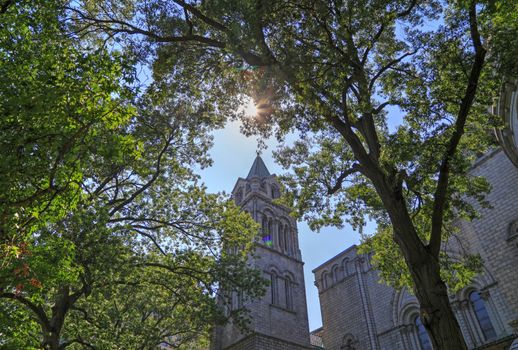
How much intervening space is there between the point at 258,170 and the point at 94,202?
84.7 ft

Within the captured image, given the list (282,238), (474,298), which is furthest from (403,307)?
(282,238)

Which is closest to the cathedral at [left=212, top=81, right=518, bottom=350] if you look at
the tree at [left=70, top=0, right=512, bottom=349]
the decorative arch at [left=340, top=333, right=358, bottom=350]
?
the decorative arch at [left=340, top=333, right=358, bottom=350]

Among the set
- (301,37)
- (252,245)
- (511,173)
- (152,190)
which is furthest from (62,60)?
(511,173)

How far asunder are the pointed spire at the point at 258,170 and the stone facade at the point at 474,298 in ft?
43.3

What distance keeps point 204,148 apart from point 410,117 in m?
7.70

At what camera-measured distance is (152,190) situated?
14617 millimetres

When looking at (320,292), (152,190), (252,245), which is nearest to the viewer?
(152,190)

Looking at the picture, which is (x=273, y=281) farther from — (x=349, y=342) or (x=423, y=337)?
(x=423, y=337)

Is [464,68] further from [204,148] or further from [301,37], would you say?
[204,148]

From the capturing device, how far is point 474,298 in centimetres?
1733

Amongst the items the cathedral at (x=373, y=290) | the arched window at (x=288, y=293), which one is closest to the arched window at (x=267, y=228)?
the cathedral at (x=373, y=290)

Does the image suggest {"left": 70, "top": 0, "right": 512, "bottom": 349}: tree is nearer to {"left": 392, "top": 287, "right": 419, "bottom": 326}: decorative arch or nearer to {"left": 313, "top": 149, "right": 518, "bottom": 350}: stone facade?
{"left": 313, "top": 149, "right": 518, "bottom": 350}: stone facade

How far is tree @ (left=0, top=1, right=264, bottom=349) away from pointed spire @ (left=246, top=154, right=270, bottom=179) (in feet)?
56.0

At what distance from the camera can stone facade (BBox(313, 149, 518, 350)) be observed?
50.8 feet
